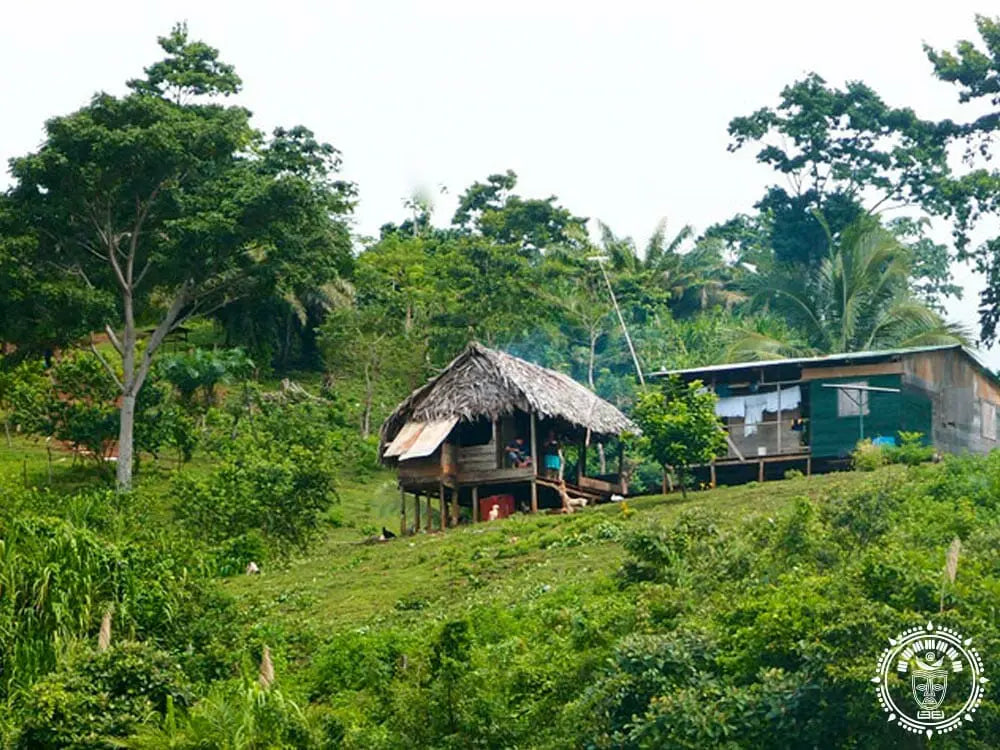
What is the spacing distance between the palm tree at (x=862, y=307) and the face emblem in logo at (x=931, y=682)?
83.9 ft

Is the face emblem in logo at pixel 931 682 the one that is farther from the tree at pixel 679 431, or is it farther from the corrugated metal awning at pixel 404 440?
the corrugated metal awning at pixel 404 440

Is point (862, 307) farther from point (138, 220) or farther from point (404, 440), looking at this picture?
point (138, 220)

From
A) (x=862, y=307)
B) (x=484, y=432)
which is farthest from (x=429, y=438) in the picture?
(x=862, y=307)

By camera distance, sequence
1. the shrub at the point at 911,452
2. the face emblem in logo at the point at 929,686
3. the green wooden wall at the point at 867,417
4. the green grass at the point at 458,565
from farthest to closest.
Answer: the green wooden wall at the point at 867,417
the shrub at the point at 911,452
the green grass at the point at 458,565
the face emblem in logo at the point at 929,686

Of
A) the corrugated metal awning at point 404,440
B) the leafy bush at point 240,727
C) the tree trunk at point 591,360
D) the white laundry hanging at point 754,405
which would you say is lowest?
the leafy bush at point 240,727

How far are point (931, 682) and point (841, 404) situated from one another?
1940 cm

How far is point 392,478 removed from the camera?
135 feet

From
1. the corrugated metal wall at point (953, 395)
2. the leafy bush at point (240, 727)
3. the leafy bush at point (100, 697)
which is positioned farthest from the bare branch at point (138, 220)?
the leafy bush at point (240, 727)

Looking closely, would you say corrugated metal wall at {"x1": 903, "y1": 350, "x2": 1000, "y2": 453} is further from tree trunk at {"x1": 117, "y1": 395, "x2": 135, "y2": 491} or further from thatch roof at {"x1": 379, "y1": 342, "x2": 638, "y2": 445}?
tree trunk at {"x1": 117, "y1": 395, "x2": 135, "y2": 491}

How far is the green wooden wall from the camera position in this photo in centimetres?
3284

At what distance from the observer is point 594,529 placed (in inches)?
1053

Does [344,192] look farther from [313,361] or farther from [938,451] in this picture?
[938,451]

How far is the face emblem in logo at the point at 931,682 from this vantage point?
555 inches

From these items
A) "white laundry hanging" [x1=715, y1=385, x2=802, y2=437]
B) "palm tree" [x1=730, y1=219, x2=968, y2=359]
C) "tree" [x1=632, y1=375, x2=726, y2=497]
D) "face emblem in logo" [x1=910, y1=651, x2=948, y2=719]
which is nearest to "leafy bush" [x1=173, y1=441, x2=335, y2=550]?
"tree" [x1=632, y1=375, x2=726, y2=497]
